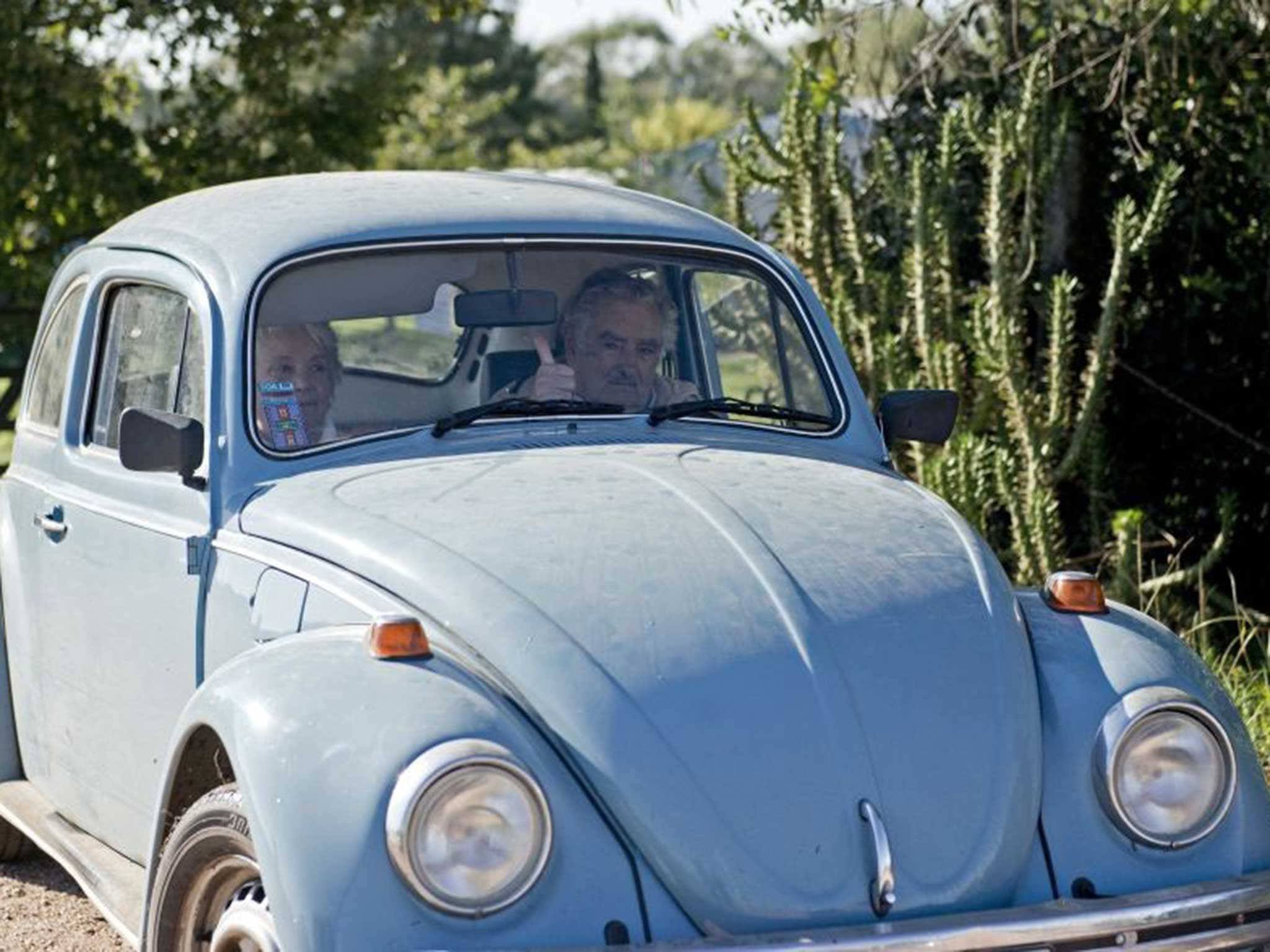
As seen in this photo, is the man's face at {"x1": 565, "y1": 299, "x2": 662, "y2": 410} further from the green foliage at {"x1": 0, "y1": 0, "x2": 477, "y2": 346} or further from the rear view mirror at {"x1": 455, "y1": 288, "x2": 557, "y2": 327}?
the green foliage at {"x1": 0, "y1": 0, "x2": 477, "y2": 346}

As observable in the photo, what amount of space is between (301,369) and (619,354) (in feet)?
2.62

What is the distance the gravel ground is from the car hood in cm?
162

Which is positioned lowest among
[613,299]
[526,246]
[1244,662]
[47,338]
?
[1244,662]

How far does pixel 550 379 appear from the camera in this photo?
4.82 meters

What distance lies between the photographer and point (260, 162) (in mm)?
11859

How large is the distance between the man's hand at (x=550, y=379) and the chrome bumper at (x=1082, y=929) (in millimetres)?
1827

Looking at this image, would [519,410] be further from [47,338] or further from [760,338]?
[47,338]

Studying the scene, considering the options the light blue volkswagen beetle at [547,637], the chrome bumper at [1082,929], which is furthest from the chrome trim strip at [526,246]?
the chrome bumper at [1082,929]

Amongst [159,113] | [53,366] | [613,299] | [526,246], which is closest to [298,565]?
[526,246]

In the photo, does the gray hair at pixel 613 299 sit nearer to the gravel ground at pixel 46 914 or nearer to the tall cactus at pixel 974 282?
the gravel ground at pixel 46 914

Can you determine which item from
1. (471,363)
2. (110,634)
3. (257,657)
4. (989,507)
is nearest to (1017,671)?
(257,657)

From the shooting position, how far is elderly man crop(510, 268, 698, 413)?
190 inches

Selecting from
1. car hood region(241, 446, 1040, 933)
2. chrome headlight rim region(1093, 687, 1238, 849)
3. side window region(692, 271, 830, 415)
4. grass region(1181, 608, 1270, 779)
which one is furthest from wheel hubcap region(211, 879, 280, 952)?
grass region(1181, 608, 1270, 779)

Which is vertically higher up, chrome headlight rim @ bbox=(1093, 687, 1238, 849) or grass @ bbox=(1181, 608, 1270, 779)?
chrome headlight rim @ bbox=(1093, 687, 1238, 849)
